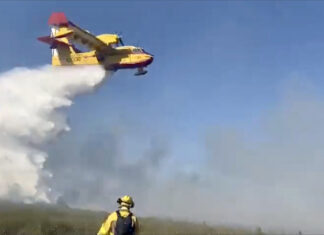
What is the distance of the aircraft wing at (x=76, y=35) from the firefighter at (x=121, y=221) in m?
55.8

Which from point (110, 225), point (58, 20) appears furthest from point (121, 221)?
point (58, 20)

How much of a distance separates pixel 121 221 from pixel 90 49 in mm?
59088

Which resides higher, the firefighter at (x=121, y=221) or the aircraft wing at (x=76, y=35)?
the aircraft wing at (x=76, y=35)

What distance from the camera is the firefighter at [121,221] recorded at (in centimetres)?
1033

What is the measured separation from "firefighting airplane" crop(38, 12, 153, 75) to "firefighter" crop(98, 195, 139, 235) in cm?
5233

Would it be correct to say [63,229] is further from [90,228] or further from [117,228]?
[117,228]

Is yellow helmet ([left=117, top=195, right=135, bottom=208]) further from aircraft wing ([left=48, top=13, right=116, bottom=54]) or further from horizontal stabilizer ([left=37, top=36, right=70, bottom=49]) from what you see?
horizontal stabilizer ([left=37, top=36, right=70, bottom=49])

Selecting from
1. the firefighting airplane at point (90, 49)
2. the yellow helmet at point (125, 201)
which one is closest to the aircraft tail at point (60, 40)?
the firefighting airplane at point (90, 49)

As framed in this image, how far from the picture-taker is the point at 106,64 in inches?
2603

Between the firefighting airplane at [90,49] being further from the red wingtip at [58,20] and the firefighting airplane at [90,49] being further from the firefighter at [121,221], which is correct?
the firefighter at [121,221]

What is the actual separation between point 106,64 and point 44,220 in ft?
Result: 77.1

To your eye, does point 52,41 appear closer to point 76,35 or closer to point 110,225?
point 76,35

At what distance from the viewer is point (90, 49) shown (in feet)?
222

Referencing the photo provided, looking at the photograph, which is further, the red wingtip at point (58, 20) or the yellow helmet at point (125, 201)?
the red wingtip at point (58, 20)
